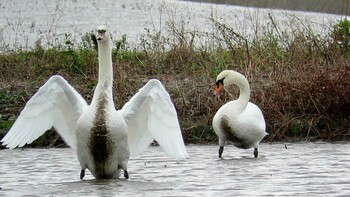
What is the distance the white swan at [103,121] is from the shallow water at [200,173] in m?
0.26

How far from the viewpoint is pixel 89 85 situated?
53.0ft

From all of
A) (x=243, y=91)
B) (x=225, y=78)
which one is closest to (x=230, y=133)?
(x=243, y=91)

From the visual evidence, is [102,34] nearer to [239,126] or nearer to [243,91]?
[239,126]

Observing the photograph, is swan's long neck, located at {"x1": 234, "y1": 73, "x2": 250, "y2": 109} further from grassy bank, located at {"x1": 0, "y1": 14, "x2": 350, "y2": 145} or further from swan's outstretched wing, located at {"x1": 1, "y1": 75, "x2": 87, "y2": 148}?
swan's outstretched wing, located at {"x1": 1, "y1": 75, "x2": 87, "y2": 148}

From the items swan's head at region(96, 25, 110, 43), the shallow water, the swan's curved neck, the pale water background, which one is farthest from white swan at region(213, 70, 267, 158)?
the pale water background

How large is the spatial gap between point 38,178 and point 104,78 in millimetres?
1122

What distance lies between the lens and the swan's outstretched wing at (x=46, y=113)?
428 inches

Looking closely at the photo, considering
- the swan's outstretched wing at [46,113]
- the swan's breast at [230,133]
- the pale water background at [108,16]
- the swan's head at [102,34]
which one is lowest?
the swan's breast at [230,133]

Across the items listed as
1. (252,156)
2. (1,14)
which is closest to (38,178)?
(252,156)

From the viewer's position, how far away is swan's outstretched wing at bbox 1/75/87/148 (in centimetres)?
1087

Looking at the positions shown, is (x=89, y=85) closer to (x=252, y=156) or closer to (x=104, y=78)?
(x=252, y=156)

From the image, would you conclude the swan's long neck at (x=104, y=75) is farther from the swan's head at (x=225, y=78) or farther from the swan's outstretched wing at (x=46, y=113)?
the swan's head at (x=225, y=78)

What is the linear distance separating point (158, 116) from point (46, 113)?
1.05m

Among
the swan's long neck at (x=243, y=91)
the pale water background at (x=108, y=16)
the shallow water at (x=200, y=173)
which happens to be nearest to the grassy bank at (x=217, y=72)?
the shallow water at (x=200, y=173)
